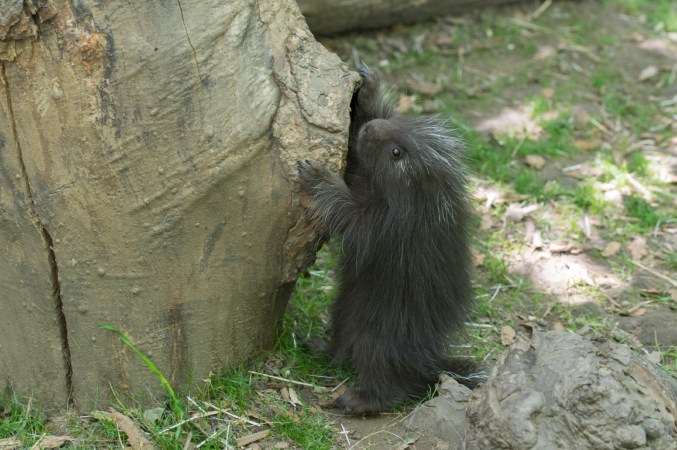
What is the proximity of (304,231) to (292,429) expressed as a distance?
94cm

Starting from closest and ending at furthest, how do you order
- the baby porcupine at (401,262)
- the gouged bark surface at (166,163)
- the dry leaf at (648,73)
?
the gouged bark surface at (166,163) < the baby porcupine at (401,262) < the dry leaf at (648,73)

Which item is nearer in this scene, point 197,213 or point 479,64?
point 197,213

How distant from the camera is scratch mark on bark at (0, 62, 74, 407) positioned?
3160 millimetres

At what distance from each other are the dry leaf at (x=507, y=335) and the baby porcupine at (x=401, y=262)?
50 cm

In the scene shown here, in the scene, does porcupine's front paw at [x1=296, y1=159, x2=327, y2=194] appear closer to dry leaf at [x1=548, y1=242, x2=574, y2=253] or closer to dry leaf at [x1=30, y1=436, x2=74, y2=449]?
dry leaf at [x1=30, y1=436, x2=74, y2=449]

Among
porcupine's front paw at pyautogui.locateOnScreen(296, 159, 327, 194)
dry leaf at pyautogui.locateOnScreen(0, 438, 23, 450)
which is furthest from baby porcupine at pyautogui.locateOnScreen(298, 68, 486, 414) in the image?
dry leaf at pyautogui.locateOnScreen(0, 438, 23, 450)

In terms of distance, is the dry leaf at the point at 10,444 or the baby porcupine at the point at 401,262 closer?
the dry leaf at the point at 10,444

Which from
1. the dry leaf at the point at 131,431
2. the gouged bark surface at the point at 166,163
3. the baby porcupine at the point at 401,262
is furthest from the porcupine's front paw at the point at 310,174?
the dry leaf at the point at 131,431

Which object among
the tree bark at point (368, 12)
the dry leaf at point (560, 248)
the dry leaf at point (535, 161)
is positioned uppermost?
the tree bark at point (368, 12)

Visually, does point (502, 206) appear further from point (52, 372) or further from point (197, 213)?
point (52, 372)

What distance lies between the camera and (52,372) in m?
3.73

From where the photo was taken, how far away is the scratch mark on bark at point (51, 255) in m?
3.16

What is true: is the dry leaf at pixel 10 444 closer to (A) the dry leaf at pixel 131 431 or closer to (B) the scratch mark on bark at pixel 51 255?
(B) the scratch mark on bark at pixel 51 255

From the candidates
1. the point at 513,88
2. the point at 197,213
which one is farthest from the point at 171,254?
the point at 513,88
